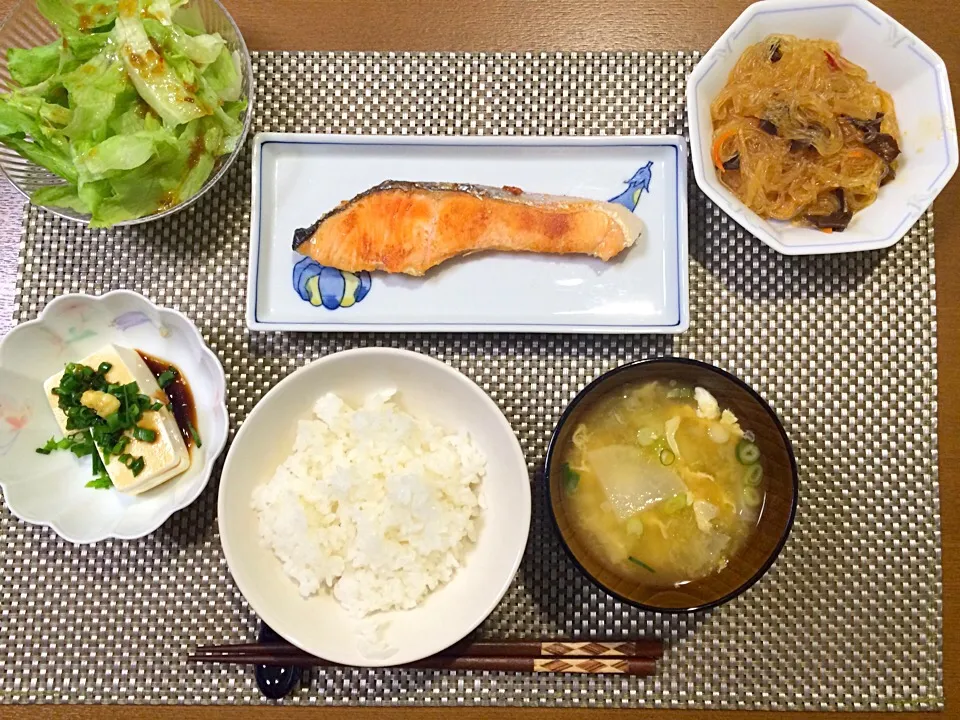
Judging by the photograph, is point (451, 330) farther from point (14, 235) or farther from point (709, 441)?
point (14, 235)

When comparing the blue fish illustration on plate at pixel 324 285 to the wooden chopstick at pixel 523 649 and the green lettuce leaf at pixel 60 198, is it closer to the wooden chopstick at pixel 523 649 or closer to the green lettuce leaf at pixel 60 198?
the green lettuce leaf at pixel 60 198

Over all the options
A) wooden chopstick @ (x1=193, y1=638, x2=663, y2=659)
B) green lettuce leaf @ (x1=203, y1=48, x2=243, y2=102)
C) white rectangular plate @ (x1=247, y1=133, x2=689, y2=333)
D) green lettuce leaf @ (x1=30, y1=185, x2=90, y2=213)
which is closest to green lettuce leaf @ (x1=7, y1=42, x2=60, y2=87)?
green lettuce leaf @ (x1=30, y1=185, x2=90, y2=213)

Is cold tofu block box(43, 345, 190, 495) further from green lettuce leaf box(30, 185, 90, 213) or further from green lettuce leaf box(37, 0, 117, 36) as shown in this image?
green lettuce leaf box(37, 0, 117, 36)

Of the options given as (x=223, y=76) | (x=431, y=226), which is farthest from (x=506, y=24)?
(x=223, y=76)

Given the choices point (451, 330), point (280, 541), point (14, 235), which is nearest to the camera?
point (280, 541)

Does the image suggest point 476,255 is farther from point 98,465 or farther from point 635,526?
point 98,465

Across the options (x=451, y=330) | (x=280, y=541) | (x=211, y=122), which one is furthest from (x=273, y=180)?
(x=280, y=541)

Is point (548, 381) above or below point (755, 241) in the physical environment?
below
